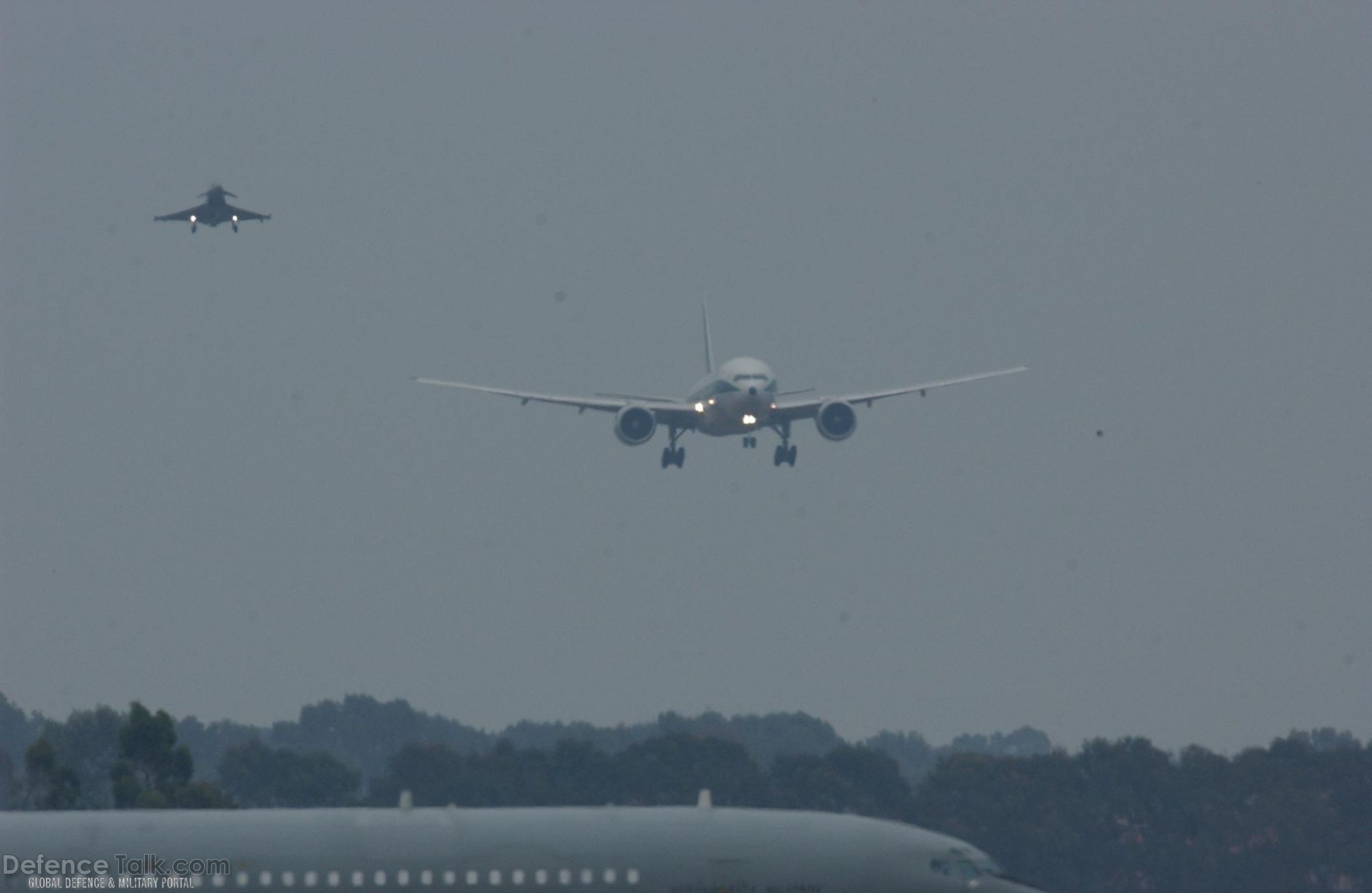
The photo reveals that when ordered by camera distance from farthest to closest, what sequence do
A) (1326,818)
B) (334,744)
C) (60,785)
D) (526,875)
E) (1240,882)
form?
(334,744) → (1326,818) → (1240,882) → (60,785) → (526,875)

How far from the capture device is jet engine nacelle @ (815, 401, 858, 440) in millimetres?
79312

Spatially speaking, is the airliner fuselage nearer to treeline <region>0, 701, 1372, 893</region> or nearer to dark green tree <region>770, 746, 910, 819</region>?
treeline <region>0, 701, 1372, 893</region>

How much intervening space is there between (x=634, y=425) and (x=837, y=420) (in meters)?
7.06

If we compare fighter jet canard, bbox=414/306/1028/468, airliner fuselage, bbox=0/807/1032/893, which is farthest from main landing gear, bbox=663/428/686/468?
airliner fuselage, bbox=0/807/1032/893

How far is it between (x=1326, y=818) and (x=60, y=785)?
41.5 m

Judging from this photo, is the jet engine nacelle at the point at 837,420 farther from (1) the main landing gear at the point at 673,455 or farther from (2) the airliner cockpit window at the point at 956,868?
(2) the airliner cockpit window at the point at 956,868

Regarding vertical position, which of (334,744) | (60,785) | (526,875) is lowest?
(526,875)

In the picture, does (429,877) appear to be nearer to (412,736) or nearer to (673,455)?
(673,455)

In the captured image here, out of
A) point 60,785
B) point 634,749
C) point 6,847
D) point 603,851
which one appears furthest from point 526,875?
point 634,749

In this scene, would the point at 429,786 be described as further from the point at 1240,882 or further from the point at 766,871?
the point at 766,871

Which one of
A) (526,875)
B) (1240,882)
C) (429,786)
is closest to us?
(526,875)

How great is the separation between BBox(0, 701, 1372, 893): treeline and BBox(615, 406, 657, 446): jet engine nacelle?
11988 mm

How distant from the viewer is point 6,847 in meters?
26.8

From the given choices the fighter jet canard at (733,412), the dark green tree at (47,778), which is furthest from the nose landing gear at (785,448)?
the dark green tree at (47,778)
